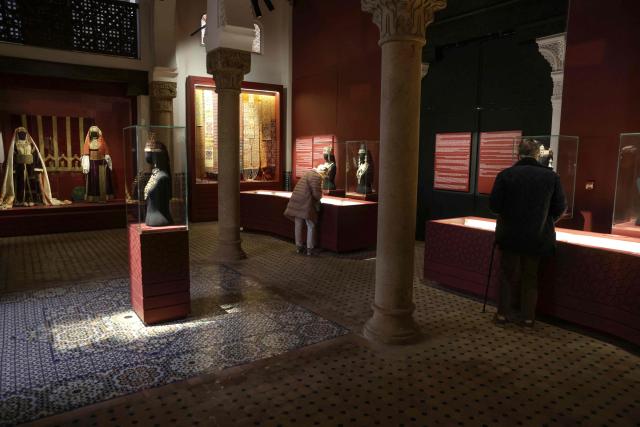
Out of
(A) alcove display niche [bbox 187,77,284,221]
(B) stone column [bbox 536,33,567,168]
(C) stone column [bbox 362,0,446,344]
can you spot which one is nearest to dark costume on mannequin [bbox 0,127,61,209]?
(A) alcove display niche [bbox 187,77,284,221]

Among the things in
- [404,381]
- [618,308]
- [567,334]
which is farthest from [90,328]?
[618,308]

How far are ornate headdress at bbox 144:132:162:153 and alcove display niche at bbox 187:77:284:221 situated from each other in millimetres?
7349

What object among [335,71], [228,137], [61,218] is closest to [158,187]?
[228,137]

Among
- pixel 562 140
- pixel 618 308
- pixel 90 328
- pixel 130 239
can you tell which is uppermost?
pixel 562 140

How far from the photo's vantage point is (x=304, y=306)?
532 cm

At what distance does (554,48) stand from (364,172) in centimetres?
392

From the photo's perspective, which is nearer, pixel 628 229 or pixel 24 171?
pixel 628 229

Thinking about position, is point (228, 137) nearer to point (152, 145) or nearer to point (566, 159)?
point (152, 145)

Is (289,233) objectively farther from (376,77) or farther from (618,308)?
(618,308)

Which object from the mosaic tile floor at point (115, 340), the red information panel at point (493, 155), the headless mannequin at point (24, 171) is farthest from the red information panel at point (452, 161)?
the headless mannequin at point (24, 171)

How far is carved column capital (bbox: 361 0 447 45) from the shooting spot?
3953 mm

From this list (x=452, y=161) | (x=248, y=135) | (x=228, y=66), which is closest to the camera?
(x=228, y=66)

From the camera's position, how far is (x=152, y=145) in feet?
15.3

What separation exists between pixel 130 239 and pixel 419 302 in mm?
3318
